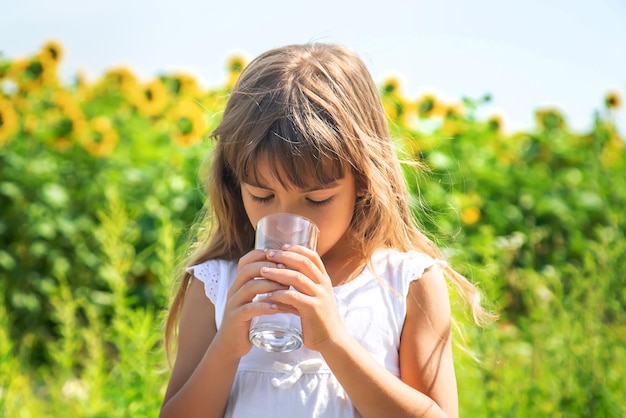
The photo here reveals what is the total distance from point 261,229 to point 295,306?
18cm

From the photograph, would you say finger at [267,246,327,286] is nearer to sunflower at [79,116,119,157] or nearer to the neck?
the neck

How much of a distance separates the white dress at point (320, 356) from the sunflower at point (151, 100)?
3.37 metres

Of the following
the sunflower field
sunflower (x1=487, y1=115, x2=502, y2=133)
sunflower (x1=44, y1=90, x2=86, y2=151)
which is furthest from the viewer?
sunflower (x1=487, y1=115, x2=502, y2=133)

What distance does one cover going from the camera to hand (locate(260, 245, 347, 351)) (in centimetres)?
161

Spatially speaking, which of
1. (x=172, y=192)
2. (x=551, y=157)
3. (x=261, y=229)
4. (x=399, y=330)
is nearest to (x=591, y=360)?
(x=399, y=330)

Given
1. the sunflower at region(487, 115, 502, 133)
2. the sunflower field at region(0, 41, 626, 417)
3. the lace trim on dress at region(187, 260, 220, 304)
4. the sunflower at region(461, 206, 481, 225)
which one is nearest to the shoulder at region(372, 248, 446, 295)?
the lace trim on dress at region(187, 260, 220, 304)

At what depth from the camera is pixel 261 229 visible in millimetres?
1663

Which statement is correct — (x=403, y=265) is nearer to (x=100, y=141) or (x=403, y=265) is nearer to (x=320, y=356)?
(x=320, y=356)

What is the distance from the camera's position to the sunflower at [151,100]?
204 inches

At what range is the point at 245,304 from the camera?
65.0 inches

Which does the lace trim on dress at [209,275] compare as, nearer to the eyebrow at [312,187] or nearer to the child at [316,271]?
the child at [316,271]

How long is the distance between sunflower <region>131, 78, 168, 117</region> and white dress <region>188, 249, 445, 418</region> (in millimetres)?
3367

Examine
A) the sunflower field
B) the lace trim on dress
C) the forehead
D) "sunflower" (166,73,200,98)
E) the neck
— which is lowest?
the sunflower field

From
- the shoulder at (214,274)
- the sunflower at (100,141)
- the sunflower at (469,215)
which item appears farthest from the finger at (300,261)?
the sunflower at (100,141)
